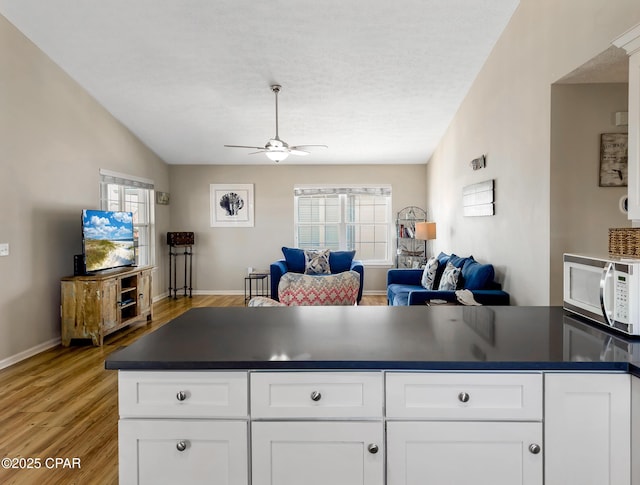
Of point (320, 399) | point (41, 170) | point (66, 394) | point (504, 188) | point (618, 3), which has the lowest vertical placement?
point (66, 394)

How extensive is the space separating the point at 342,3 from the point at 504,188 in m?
2.29

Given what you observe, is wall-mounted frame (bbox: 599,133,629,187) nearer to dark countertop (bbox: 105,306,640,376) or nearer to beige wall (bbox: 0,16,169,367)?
dark countertop (bbox: 105,306,640,376)

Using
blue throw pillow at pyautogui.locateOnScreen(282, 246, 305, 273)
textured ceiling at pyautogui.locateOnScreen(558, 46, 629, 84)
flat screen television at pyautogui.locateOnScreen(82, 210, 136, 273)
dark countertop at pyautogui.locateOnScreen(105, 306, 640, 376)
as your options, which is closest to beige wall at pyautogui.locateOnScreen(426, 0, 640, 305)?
textured ceiling at pyautogui.locateOnScreen(558, 46, 629, 84)

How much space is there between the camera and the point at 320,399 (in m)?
1.28

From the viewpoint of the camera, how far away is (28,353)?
407cm

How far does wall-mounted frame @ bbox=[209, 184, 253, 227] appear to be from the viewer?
308 inches

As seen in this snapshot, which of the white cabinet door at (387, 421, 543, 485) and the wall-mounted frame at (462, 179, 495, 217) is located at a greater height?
the wall-mounted frame at (462, 179, 495, 217)

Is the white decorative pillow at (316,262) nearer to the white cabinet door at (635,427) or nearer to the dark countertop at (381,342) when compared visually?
the dark countertop at (381,342)

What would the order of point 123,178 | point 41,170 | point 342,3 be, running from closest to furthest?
point 342,3 < point 41,170 < point 123,178

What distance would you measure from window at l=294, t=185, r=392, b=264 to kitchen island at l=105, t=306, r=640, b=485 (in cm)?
666

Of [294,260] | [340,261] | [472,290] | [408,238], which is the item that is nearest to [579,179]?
[472,290]

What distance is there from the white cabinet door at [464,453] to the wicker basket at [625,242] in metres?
0.95

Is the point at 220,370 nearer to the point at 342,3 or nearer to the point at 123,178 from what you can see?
the point at 342,3

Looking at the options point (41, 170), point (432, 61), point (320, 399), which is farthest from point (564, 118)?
point (41, 170)
